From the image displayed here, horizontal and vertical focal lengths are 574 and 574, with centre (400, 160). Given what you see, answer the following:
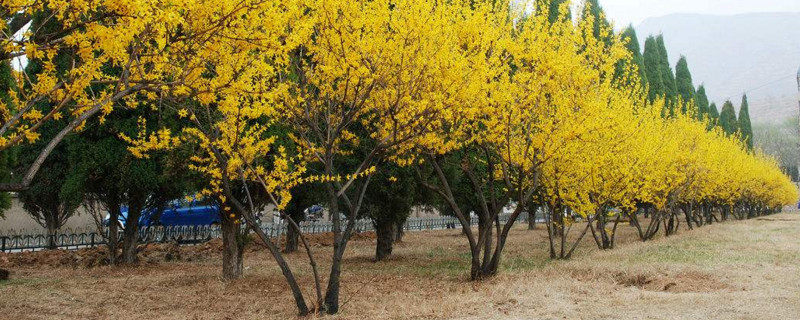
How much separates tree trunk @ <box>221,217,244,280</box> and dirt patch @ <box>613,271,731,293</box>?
23.7 feet

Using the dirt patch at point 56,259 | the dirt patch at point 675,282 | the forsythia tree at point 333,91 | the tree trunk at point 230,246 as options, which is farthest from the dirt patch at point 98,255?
the dirt patch at point 675,282

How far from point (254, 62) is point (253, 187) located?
5746mm

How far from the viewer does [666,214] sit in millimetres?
21906

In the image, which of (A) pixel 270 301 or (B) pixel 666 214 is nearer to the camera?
(A) pixel 270 301

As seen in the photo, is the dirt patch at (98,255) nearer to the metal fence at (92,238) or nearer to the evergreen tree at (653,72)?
the metal fence at (92,238)

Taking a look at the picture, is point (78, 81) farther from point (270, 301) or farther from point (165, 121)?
point (165, 121)

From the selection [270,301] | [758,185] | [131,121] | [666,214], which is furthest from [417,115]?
[758,185]

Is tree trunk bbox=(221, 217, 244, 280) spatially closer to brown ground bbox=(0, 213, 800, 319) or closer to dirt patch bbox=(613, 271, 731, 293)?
brown ground bbox=(0, 213, 800, 319)

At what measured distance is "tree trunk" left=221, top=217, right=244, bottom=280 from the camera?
37.1 feet

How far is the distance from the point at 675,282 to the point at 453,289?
366cm

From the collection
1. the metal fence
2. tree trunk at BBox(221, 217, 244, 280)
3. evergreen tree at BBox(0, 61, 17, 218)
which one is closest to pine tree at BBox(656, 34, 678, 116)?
the metal fence

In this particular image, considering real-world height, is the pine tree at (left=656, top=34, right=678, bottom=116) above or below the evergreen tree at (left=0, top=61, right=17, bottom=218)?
above

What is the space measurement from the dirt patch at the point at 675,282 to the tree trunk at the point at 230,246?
7.22m

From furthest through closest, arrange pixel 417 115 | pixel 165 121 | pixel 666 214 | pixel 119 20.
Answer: pixel 666 214
pixel 165 121
pixel 417 115
pixel 119 20
